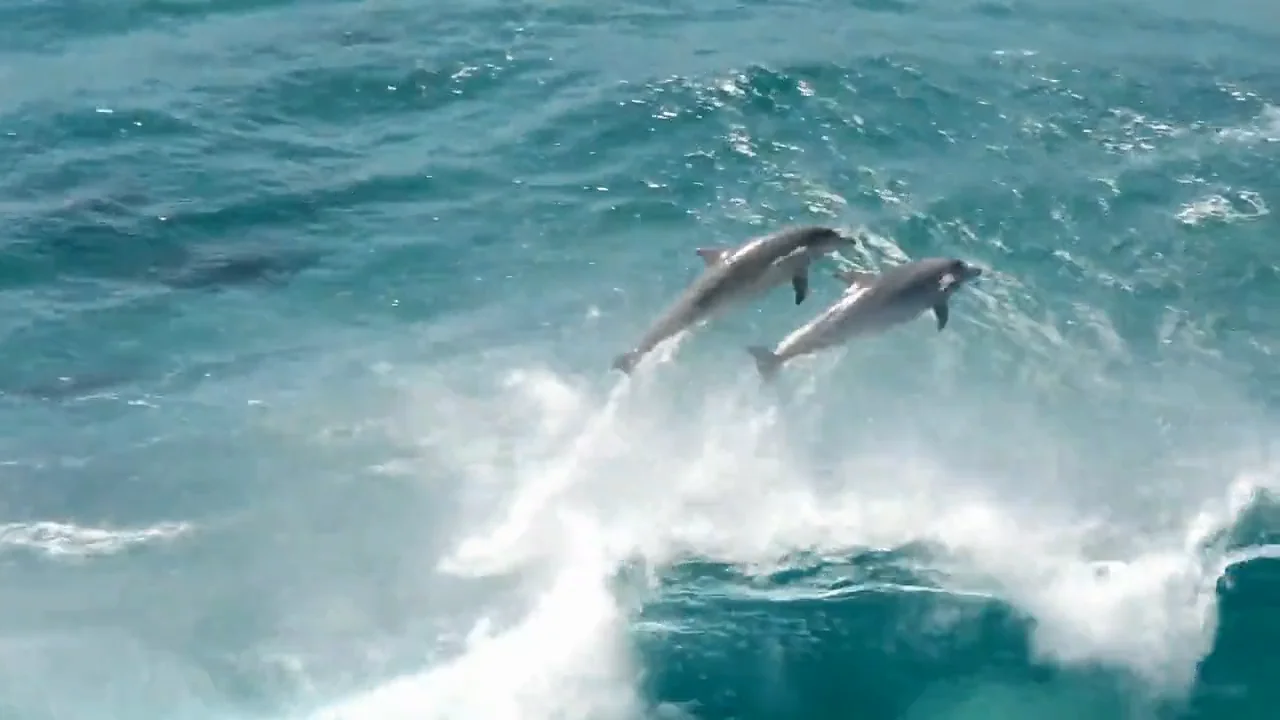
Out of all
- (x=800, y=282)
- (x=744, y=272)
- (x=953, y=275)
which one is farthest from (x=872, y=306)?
(x=744, y=272)

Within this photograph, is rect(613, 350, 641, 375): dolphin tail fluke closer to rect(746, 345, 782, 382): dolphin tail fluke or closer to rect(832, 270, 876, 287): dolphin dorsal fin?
rect(746, 345, 782, 382): dolphin tail fluke

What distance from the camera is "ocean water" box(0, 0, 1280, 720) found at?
21.7 metres

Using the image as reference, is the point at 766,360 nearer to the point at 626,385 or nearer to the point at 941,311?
the point at 941,311

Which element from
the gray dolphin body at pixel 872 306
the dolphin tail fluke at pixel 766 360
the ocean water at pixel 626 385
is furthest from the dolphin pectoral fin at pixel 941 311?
the ocean water at pixel 626 385

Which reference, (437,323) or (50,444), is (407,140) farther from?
(50,444)

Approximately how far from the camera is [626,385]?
2769 cm

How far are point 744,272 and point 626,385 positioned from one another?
29.1ft

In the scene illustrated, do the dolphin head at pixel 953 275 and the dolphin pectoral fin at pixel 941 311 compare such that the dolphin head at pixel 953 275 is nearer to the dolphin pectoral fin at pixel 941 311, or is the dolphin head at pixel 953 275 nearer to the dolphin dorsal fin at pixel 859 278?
the dolphin pectoral fin at pixel 941 311

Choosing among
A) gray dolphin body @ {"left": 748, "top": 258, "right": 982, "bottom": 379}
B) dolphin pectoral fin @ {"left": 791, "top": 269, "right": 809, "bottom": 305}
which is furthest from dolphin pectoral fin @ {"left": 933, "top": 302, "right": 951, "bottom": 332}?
dolphin pectoral fin @ {"left": 791, "top": 269, "right": 809, "bottom": 305}

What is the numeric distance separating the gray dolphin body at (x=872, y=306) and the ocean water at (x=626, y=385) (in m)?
4.91

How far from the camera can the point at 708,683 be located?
2111 centimetres

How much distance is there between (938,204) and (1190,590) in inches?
498

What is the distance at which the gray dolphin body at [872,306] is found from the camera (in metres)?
19.5

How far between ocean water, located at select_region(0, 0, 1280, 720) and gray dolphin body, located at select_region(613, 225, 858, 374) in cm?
533
